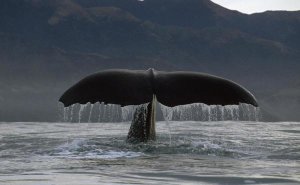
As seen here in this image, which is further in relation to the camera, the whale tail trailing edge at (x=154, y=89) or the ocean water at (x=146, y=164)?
the whale tail trailing edge at (x=154, y=89)

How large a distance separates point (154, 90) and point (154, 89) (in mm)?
23

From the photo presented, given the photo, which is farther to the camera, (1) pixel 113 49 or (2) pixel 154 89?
(1) pixel 113 49

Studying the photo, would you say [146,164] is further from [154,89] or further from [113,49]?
[113,49]

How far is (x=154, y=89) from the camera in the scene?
24.4 feet

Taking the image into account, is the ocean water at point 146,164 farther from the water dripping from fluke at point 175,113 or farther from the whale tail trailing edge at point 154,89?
the whale tail trailing edge at point 154,89

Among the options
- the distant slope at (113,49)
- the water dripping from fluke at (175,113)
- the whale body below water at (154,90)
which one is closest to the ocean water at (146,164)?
the water dripping from fluke at (175,113)

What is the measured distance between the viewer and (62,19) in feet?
286

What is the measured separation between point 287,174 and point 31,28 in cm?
8063

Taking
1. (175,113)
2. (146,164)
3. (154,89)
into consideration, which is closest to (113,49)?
(175,113)

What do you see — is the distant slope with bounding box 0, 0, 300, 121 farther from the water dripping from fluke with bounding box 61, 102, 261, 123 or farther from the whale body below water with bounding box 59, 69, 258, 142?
the whale body below water with bounding box 59, 69, 258, 142

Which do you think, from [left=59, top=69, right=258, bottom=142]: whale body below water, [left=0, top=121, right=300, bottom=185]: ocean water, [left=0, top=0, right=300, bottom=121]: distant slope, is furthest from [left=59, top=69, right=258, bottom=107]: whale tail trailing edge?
[left=0, top=0, right=300, bottom=121]: distant slope

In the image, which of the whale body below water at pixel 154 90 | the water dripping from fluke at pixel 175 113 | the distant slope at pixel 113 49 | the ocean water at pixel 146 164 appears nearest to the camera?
the ocean water at pixel 146 164

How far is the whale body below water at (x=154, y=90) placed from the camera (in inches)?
288

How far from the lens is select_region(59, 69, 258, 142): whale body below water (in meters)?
7.32
